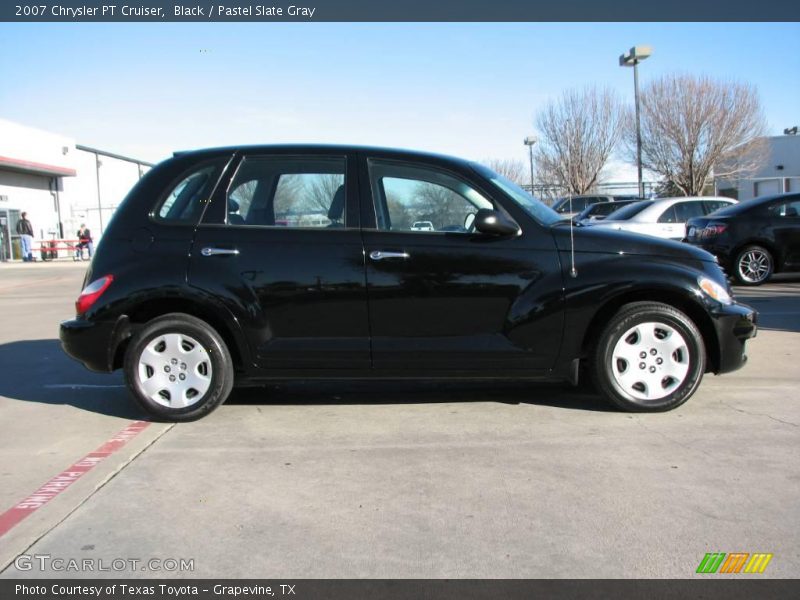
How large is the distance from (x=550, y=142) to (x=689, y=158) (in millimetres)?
6633

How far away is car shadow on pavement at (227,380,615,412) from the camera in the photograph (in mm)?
5406

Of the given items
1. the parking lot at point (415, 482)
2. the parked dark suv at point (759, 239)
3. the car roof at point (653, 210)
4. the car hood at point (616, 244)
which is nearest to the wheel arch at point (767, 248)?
the parked dark suv at point (759, 239)

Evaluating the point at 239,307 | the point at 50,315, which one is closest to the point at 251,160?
the point at 239,307

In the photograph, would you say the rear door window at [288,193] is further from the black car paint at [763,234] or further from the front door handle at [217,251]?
the black car paint at [763,234]

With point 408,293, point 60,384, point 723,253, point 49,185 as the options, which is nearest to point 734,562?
point 408,293

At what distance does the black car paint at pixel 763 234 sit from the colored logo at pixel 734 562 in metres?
10.1

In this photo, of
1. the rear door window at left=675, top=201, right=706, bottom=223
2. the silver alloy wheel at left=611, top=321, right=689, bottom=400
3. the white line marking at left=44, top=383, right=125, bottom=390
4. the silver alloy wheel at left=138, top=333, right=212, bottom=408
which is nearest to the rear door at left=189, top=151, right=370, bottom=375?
the silver alloy wheel at left=138, top=333, right=212, bottom=408

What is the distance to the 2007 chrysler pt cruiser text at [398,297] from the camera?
481 cm

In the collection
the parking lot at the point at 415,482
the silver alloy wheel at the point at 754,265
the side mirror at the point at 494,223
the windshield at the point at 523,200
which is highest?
the windshield at the point at 523,200

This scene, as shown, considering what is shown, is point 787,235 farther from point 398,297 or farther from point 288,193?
point 288,193

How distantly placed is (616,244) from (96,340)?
12.1 feet

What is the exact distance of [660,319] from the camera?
4812 millimetres

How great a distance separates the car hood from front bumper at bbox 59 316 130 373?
3.11 meters

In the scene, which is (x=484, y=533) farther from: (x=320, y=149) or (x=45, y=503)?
(x=320, y=149)
